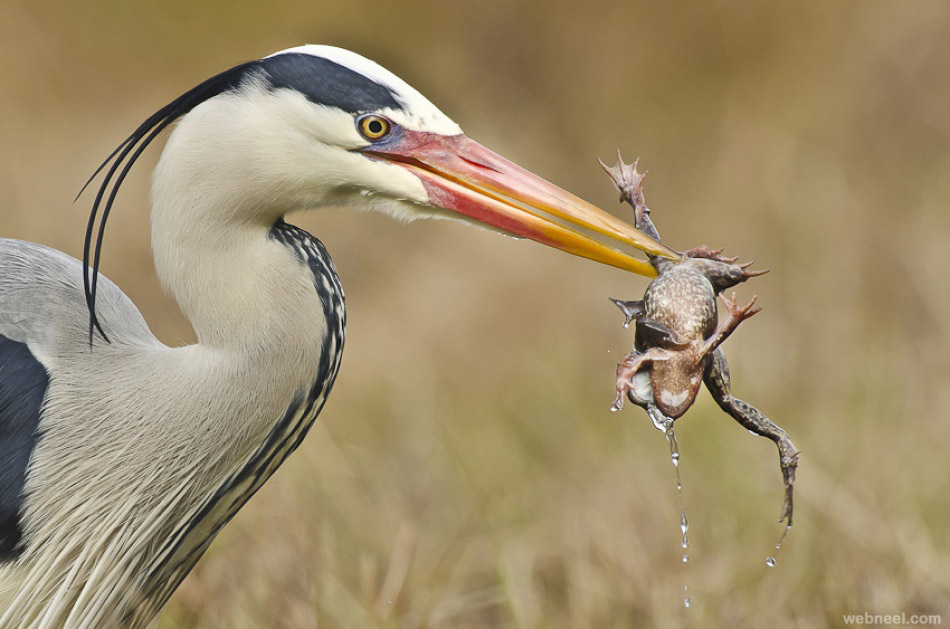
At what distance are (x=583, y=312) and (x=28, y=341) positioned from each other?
3740 millimetres

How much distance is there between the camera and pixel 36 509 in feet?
7.01

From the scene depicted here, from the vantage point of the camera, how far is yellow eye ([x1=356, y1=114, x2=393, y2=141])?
2062 millimetres

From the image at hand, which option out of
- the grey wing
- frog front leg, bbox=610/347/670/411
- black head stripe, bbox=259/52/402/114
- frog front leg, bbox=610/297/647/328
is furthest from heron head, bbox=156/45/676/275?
the grey wing

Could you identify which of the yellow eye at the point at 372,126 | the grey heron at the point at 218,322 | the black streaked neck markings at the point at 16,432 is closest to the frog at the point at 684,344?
the grey heron at the point at 218,322

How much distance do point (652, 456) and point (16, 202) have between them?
3.79 metres

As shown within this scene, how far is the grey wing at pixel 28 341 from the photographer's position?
214cm

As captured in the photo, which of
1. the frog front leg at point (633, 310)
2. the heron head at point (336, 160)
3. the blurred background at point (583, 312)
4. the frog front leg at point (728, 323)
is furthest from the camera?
the blurred background at point (583, 312)

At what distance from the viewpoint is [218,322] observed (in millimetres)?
2094

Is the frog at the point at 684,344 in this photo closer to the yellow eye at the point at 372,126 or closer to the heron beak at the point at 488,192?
the heron beak at the point at 488,192

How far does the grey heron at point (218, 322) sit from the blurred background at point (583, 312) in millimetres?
535

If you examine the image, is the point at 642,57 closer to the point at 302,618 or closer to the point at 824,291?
the point at 824,291

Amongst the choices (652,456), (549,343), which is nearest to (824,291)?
(549,343)

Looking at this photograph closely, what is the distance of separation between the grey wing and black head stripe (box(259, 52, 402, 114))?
590 mm

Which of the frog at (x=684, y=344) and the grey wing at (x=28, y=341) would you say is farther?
the grey wing at (x=28, y=341)
